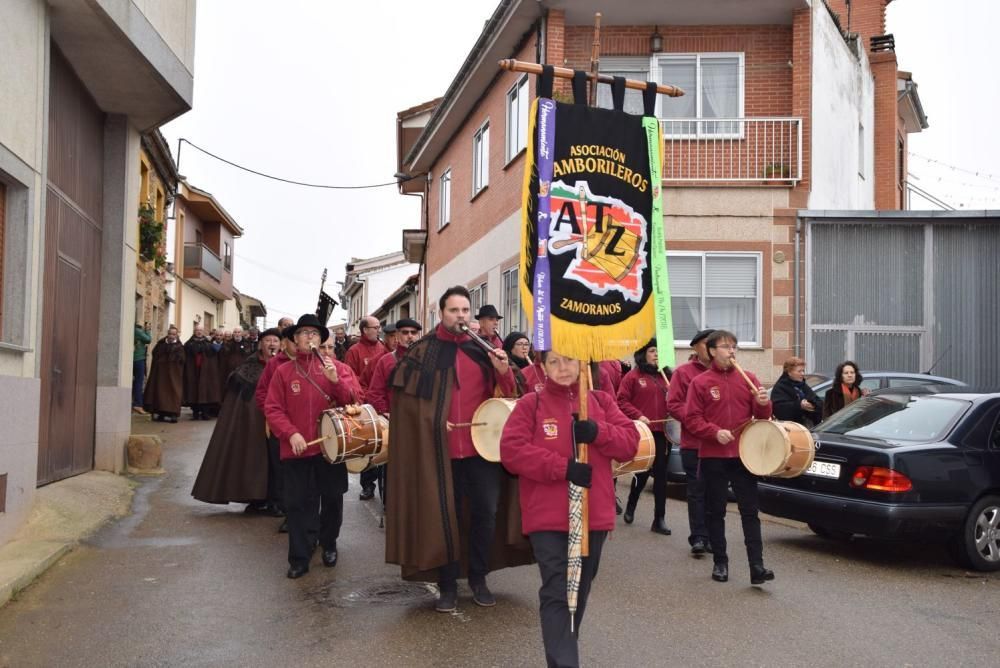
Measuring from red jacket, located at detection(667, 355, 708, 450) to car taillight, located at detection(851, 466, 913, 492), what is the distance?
138cm

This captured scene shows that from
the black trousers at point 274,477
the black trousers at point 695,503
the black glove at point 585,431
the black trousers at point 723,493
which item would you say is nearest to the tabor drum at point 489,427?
the black glove at point 585,431

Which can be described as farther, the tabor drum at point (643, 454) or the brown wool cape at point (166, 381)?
the brown wool cape at point (166, 381)

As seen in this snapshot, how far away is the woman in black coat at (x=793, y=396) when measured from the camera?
39.2 ft

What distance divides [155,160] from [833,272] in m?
18.6

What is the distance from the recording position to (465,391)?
7.24m

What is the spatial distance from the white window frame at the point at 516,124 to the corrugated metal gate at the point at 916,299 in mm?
6102

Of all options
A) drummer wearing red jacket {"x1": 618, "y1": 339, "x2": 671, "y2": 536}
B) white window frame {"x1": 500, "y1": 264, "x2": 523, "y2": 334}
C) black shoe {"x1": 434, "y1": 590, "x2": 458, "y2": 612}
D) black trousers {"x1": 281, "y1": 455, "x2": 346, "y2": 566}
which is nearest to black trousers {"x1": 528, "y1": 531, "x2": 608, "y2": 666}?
black shoe {"x1": 434, "y1": 590, "x2": 458, "y2": 612}

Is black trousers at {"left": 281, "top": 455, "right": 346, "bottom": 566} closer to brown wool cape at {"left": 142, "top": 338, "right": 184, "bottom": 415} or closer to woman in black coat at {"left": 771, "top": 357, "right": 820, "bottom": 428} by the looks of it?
woman in black coat at {"left": 771, "top": 357, "right": 820, "bottom": 428}

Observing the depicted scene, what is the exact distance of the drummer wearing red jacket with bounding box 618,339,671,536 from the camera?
10359 millimetres

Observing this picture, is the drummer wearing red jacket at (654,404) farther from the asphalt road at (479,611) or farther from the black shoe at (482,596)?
the black shoe at (482,596)

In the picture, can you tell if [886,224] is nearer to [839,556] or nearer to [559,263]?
[839,556]

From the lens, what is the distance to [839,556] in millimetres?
9312

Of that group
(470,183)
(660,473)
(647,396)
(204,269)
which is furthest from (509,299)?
(204,269)

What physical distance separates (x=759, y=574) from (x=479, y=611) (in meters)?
2.16
